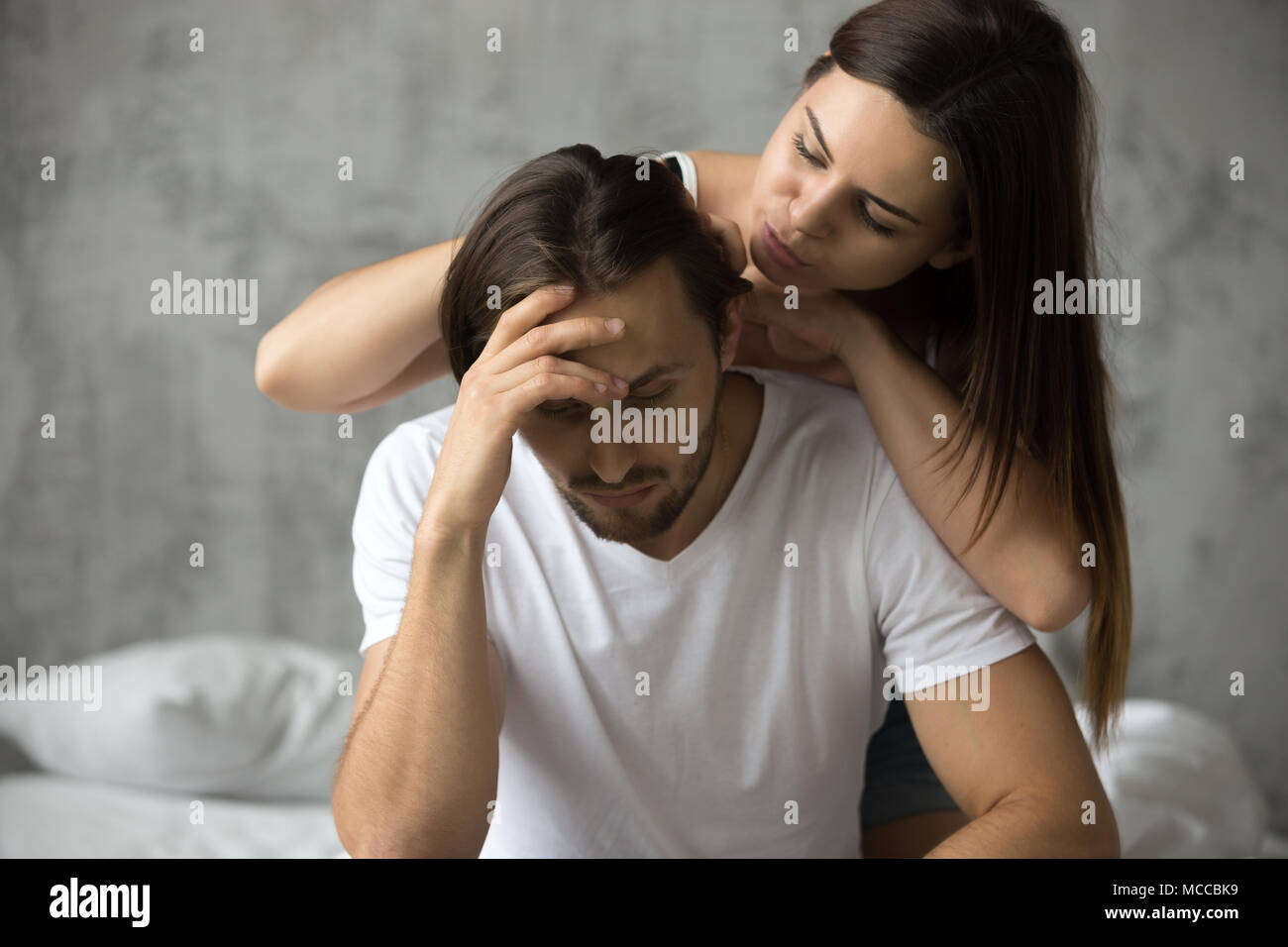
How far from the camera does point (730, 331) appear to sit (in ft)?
4.31

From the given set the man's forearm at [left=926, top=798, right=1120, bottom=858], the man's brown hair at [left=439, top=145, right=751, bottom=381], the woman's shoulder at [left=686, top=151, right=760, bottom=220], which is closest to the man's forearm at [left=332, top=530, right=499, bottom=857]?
the man's brown hair at [left=439, top=145, right=751, bottom=381]

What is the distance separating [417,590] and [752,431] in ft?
1.63

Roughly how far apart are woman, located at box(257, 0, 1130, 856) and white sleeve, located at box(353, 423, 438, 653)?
10 centimetres

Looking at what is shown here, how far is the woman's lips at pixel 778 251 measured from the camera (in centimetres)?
130

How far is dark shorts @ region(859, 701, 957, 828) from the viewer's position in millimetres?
1619

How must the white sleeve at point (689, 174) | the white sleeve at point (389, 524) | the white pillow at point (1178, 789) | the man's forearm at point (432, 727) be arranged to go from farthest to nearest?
the white pillow at point (1178, 789) → the white sleeve at point (689, 174) → the white sleeve at point (389, 524) → the man's forearm at point (432, 727)

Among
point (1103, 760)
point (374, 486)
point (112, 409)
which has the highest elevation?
point (112, 409)

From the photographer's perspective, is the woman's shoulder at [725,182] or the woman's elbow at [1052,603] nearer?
the woman's elbow at [1052,603]

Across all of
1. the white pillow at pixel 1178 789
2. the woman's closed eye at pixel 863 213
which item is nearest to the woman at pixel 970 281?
the woman's closed eye at pixel 863 213

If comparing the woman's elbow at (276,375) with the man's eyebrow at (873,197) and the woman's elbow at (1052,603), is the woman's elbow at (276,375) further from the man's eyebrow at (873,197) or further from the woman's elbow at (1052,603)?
the woman's elbow at (1052,603)

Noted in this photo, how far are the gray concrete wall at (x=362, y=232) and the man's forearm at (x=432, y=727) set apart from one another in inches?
72.3

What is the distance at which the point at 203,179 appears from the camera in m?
2.81
